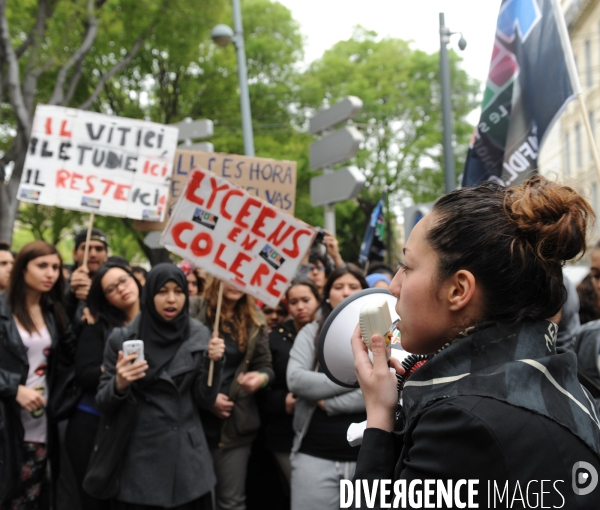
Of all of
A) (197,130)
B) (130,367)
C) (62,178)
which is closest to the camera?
(130,367)

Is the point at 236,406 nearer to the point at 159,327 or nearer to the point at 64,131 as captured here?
the point at 159,327

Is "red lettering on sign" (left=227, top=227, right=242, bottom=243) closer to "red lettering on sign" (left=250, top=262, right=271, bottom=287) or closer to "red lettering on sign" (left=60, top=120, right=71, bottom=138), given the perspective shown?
"red lettering on sign" (left=250, top=262, right=271, bottom=287)

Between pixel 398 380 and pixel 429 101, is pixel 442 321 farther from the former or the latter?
pixel 429 101

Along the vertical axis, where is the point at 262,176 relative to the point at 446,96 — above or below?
below

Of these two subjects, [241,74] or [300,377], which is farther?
[241,74]

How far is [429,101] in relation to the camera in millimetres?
24719

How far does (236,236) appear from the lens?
4.34 meters

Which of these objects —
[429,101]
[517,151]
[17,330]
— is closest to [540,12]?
[517,151]

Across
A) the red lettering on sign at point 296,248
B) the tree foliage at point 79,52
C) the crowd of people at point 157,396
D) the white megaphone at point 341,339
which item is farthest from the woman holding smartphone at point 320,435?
the tree foliage at point 79,52

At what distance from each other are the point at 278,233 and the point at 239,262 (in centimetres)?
33

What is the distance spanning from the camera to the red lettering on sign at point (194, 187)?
423cm

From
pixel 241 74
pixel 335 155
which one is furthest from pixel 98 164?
pixel 241 74

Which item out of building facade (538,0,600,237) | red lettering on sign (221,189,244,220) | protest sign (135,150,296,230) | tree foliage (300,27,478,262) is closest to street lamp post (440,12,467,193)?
protest sign (135,150,296,230)

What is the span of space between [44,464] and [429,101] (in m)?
22.7
